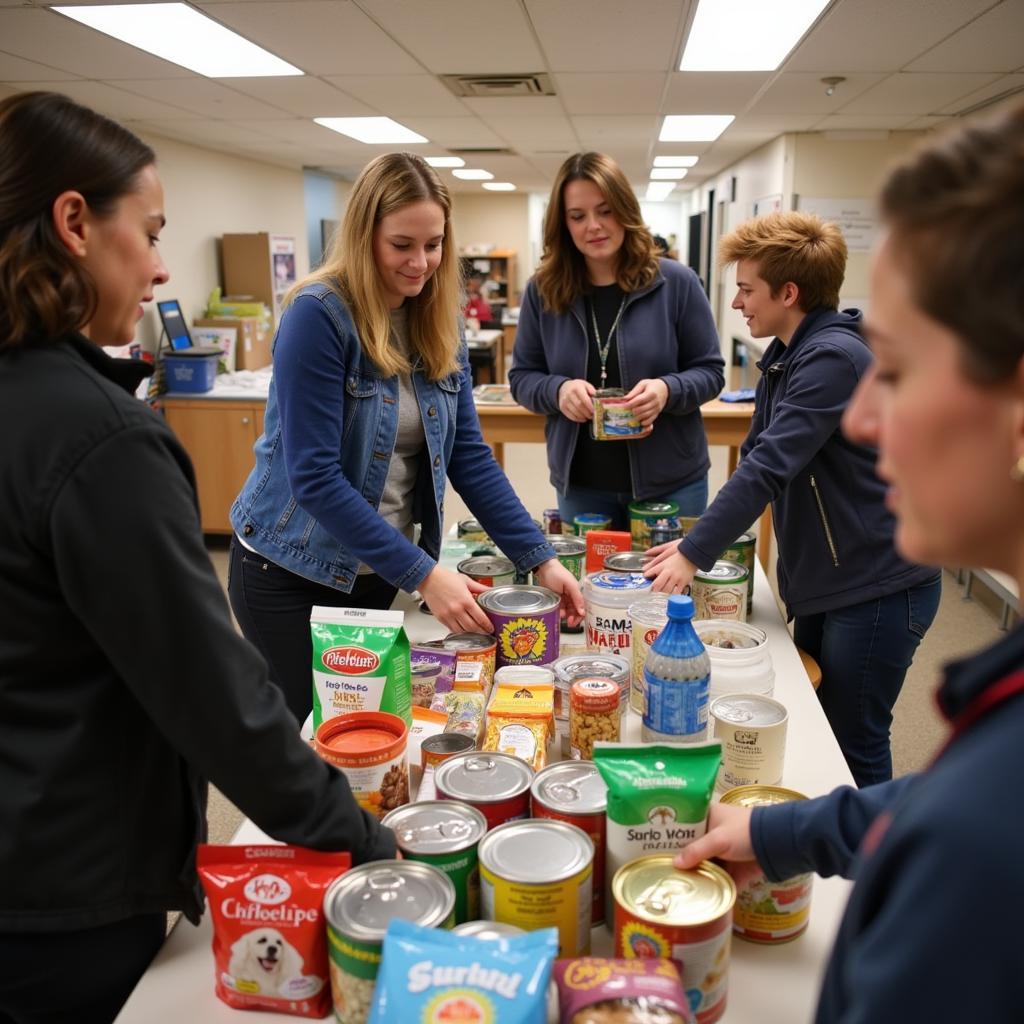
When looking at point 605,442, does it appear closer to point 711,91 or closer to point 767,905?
point 767,905

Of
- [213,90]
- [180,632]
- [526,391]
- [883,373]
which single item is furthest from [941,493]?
[213,90]

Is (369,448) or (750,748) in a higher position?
(369,448)

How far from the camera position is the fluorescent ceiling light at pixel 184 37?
10.5ft

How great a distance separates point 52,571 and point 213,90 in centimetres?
450

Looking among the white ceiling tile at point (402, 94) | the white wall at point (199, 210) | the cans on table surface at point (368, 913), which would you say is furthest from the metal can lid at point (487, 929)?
the white wall at point (199, 210)

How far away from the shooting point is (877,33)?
145 inches

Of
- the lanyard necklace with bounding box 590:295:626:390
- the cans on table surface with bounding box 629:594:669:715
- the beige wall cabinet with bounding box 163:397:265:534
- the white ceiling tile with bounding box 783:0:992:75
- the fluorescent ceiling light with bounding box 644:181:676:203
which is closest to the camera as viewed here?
the cans on table surface with bounding box 629:594:669:715

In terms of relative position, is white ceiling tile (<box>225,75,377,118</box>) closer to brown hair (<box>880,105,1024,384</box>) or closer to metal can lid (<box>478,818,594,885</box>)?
metal can lid (<box>478,818,594,885</box>)

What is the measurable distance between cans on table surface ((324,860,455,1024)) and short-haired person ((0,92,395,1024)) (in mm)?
38

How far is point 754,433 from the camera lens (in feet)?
6.87

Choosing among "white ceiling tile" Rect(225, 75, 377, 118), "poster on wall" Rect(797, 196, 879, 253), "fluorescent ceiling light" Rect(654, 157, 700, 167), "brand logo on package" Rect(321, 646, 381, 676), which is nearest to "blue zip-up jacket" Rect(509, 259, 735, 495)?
"brand logo on package" Rect(321, 646, 381, 676)

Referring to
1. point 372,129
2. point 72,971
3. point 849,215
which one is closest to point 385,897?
point 72,971

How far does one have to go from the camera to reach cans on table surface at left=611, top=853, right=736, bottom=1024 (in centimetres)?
87

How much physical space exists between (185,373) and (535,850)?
4763 millimetres
